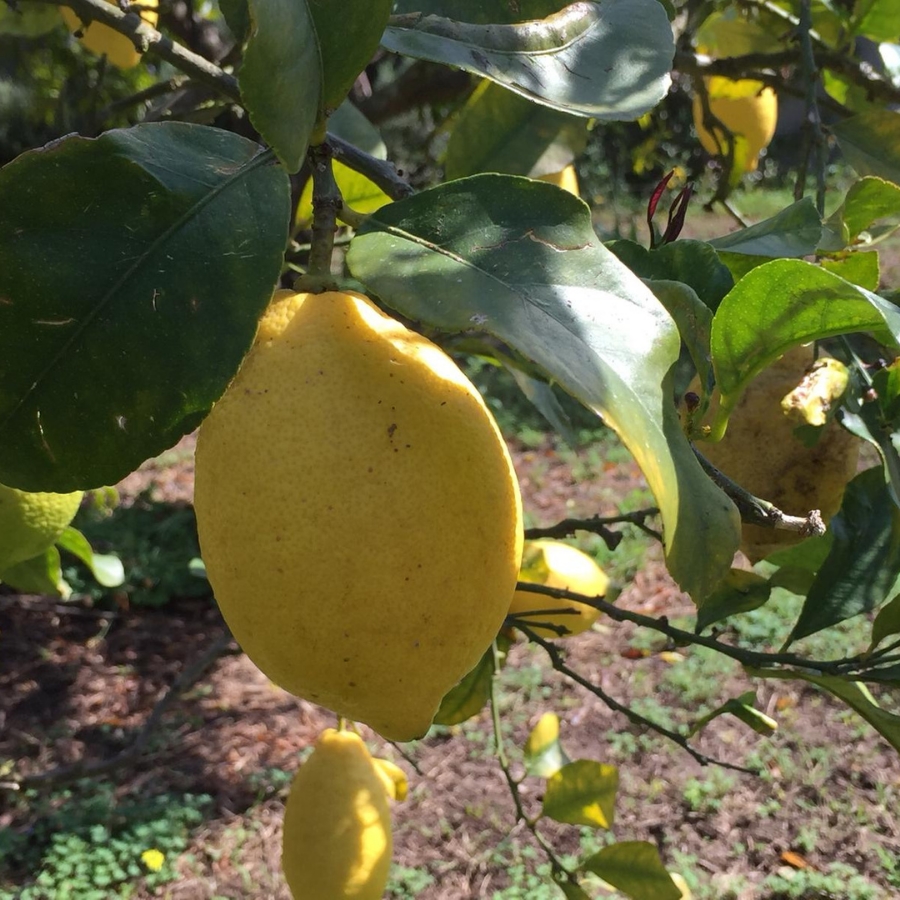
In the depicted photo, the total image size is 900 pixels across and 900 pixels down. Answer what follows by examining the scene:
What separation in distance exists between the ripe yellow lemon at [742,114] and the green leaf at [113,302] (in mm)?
1252

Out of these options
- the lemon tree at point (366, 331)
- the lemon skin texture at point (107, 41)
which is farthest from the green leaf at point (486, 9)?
the lemon skin texture at point (107, 41)

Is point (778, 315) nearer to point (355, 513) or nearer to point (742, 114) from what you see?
point (355, 513)

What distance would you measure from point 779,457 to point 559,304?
485mm

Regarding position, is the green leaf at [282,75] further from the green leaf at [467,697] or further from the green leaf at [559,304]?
the green leaf at [467,697]

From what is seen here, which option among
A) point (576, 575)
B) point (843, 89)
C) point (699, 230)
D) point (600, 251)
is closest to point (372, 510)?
point (600, 251)

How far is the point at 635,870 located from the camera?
1.01 meters

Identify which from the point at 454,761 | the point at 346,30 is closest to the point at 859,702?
the point at 346,30

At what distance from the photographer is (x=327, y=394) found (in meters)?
0.44

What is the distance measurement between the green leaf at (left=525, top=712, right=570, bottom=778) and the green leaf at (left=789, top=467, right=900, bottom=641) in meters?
0.61

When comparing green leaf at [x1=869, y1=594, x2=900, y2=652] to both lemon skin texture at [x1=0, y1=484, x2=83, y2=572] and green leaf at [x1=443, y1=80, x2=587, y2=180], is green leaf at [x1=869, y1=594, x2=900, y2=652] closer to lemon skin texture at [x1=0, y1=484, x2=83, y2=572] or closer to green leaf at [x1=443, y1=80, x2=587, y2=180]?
green leaf at [x1=443, y1=80, x2=587, y2=180]

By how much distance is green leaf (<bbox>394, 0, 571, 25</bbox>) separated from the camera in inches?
21.7

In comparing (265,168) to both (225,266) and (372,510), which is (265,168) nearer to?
(225,266)

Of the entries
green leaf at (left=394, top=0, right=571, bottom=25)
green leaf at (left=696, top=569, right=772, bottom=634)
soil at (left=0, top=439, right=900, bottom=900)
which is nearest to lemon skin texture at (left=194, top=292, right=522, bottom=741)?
green leaf at (left=394, top=0, right=571, bottom=25)

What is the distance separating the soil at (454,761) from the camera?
6.41 feet
